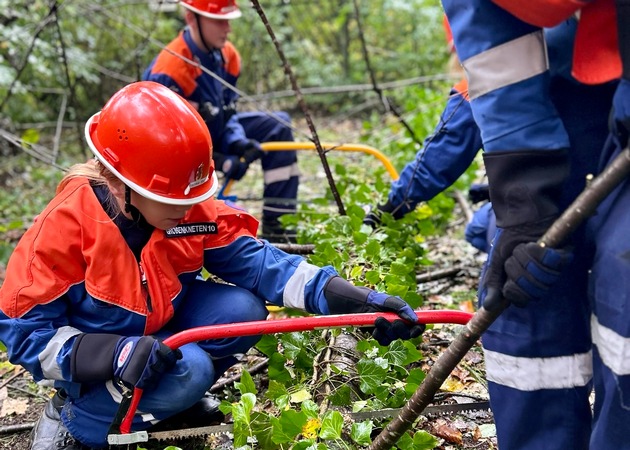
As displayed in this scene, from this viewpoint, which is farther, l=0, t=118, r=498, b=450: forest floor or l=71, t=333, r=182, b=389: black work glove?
l=0, t=118, r=498, b=450: forest floor

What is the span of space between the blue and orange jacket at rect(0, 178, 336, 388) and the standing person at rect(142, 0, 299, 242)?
6.07 feet

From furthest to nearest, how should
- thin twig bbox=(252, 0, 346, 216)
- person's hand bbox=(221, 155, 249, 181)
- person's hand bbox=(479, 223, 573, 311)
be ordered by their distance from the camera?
1. person's hand bbox=(221, 155, 249, 181)
2. thin twig bbox=(252, 0, 346, 216)
3. person's hand bbox=(479, 223, 573, 311)

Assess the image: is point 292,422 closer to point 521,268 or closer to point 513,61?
point 521,268

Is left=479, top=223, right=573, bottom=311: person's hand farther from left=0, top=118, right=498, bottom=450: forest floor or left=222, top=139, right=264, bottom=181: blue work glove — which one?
left=222, top=139, right=264, bottom=181: blue work glove

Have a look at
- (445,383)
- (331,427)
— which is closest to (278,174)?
(445,383)

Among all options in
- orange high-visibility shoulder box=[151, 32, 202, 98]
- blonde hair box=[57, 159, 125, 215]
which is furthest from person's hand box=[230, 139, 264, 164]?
blonde hair box=[57, 159, 125, 215]

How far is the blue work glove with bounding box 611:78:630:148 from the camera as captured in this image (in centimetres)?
160

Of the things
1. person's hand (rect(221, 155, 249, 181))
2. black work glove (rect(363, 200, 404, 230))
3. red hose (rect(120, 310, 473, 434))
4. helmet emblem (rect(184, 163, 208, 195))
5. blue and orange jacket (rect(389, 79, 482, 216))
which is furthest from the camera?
person's hand (rect(221, 155, 249, 181))

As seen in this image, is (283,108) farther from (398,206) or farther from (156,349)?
(156,349)

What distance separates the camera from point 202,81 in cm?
520

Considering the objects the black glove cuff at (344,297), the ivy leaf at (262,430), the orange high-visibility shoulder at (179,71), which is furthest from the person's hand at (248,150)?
the ivy leaf at (262,430)

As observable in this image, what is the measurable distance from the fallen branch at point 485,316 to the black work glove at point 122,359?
0.82 meters

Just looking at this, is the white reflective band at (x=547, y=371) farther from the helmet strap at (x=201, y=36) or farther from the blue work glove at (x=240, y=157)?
the helmet strap at (x=201, y=36)

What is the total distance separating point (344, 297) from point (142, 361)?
78 cm
